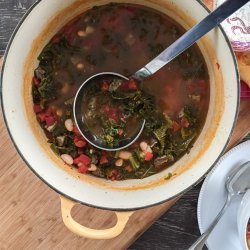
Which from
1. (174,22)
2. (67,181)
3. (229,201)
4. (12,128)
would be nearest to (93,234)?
(67,181)

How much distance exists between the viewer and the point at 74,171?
1.66 meters

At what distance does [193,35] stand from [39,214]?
706mm

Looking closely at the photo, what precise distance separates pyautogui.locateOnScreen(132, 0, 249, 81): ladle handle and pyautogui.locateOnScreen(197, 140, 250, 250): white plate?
1.26ft

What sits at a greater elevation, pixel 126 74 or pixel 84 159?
pixel 126 74

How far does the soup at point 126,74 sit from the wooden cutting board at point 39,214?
12 centimetres

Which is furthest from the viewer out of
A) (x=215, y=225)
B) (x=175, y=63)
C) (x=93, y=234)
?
(x=215, y=225)

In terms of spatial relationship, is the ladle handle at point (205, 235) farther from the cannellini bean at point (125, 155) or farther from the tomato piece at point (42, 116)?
the tomato piece at point (42, 116)

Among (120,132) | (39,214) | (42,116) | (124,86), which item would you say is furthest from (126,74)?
(39,214)

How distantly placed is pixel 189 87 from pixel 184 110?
7 cm

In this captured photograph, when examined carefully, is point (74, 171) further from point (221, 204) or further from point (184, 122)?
point (221, 204)

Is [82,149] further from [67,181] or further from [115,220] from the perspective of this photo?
[115,220]

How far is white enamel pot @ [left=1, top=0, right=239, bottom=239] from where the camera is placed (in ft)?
4.91

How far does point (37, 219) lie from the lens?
5.64 ft

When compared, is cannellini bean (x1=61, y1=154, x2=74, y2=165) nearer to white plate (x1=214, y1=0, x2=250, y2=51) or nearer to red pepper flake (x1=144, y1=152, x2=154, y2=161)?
red pepper flake (x1=144, y1=152, x2=154, y2=161)
